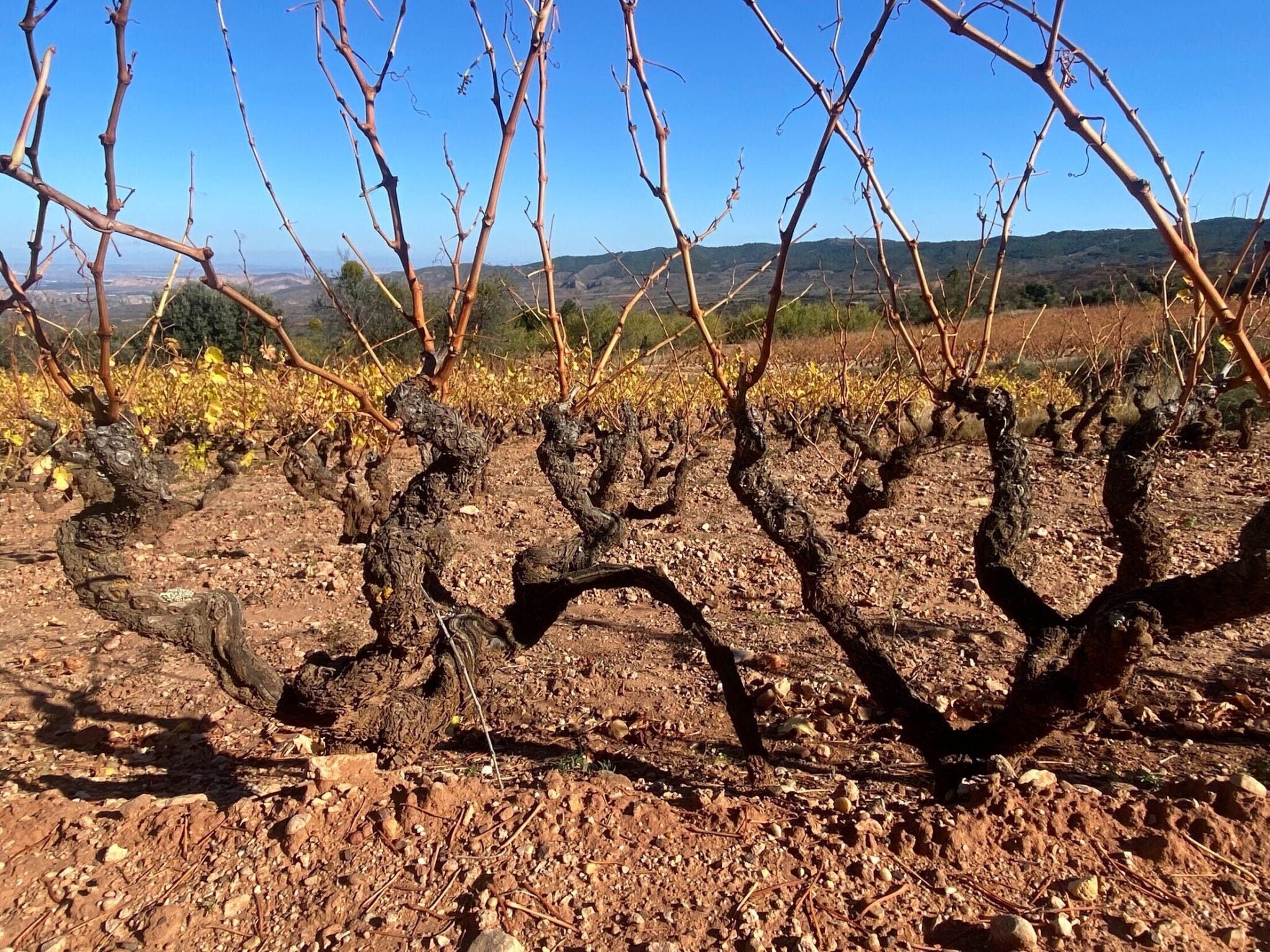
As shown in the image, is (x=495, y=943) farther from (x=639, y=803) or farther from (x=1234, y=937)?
(x=1234, y=937)

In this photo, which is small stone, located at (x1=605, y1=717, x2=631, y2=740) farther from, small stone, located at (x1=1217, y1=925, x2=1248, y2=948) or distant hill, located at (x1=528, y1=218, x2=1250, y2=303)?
distant hill, located at (x1=528, y1=218, x2=1250, y2=303)

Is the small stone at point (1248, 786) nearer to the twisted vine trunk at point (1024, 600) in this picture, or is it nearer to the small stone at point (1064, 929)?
the twisted vine trunk at point (1024, 600)

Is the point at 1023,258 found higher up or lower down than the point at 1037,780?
higher up

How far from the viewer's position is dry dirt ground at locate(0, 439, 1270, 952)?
6.15ft

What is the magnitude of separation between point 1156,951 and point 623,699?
230 centimetres

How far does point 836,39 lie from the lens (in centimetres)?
204

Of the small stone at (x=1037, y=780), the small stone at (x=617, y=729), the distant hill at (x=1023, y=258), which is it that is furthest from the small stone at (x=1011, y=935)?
the distant hill at (x=1023, y=258)

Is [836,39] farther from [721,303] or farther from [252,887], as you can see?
[252,887]

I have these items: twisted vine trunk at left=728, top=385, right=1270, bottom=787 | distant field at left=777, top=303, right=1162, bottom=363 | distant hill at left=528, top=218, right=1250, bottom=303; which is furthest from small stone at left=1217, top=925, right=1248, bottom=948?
distant hill at left=528, top=218, right=1250, bottom=303

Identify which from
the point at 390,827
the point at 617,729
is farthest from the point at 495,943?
the point at 617,729

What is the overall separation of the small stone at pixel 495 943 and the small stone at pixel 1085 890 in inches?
53.5

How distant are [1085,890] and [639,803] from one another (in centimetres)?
117

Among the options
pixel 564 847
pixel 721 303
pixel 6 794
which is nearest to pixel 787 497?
pixel 721 303

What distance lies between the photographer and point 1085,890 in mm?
1870
